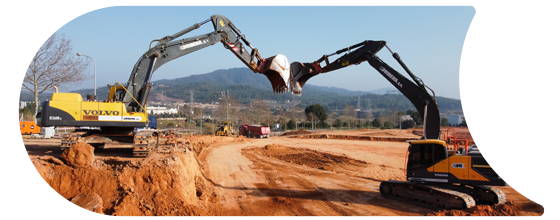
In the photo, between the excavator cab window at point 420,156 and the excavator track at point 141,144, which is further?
the excavator track at point 141,144

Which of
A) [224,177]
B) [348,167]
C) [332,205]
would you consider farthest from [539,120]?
[224,177]

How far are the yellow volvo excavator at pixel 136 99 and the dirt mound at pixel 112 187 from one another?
2206mm

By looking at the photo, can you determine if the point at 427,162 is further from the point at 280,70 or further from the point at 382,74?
the point at 280,70

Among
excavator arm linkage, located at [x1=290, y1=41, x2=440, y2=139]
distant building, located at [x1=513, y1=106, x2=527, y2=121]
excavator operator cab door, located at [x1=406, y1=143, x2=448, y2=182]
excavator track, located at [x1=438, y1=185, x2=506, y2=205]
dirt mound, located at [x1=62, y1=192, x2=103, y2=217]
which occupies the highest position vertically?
excavator arm linkage, located at [x1=290, y1=41, x2=440, y2=139]

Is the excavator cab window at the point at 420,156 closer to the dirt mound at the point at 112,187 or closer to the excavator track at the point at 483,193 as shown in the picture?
the excavator track at the point at 483,193

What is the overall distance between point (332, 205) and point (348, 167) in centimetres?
824

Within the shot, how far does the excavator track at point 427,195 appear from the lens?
10023mm

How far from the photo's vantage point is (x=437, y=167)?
10719 millimetres

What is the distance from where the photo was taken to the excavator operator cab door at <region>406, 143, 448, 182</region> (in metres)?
10.6

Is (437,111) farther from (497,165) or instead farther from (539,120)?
(539,120)

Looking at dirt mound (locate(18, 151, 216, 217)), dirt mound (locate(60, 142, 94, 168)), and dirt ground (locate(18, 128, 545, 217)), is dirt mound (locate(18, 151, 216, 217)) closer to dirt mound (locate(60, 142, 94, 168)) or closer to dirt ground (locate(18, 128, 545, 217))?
dirt ground (locate(18, 128, 545, 217))

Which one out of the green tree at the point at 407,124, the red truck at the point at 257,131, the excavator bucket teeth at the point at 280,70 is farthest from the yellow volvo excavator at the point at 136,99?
the green tree at the point at 407,124

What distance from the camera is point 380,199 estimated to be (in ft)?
39.3

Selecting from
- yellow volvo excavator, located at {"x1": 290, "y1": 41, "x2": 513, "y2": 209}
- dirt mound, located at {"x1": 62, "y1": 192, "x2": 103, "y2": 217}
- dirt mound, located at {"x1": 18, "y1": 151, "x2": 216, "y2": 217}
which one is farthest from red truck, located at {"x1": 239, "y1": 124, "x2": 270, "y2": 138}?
dirt mound, located at {"x1": 62, "y1": 192, "x2": 103, "y2": 217}
